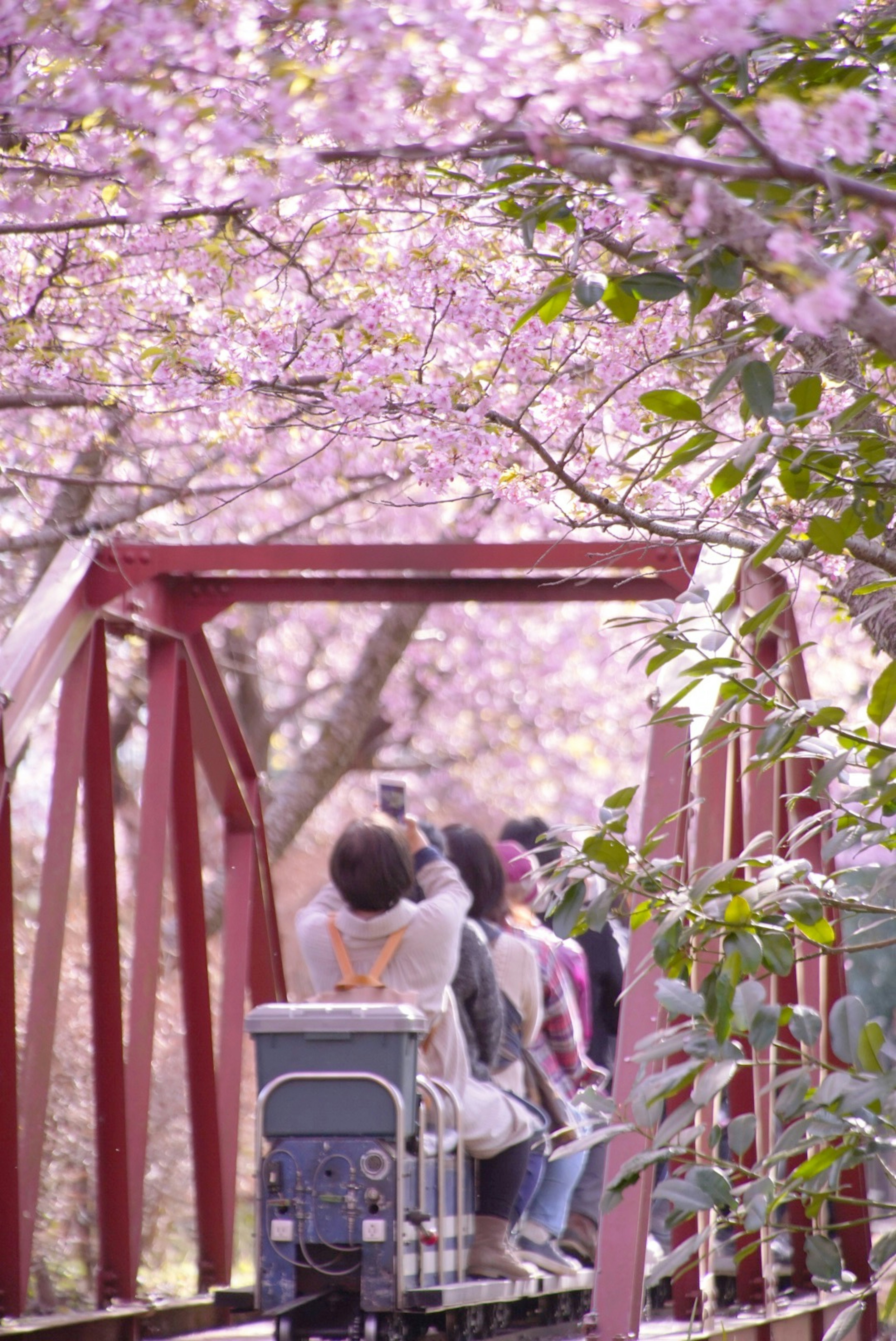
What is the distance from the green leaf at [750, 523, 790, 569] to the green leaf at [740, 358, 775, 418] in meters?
0.19

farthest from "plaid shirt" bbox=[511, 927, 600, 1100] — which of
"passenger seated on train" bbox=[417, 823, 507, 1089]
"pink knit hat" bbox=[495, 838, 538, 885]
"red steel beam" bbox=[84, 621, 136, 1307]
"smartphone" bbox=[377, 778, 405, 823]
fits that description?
"red steel beam" bbox=[84, 621, 136, 1307]

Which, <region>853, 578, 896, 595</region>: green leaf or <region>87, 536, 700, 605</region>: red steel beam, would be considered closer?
<region>853, 578, 896, 595</region>: green leaf

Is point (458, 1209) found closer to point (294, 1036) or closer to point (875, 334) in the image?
point (294, 1036)

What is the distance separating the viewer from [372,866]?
189 inches

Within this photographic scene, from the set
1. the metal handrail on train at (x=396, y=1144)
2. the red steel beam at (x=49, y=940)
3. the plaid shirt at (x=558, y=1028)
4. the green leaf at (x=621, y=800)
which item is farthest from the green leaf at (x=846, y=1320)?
the plaid shirt at (x=558, y=1028)

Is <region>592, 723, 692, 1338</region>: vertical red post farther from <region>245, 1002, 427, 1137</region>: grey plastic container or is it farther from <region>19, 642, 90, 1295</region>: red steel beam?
<region>19, 642, 90, 1295</region>: red steel beam

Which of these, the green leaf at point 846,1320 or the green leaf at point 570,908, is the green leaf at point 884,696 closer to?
the green leaf at point 570,908

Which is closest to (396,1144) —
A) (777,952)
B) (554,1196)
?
(554,1196)

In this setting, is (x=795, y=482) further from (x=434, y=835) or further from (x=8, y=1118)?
(x=434, y=835)

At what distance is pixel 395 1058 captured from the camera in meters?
4.52

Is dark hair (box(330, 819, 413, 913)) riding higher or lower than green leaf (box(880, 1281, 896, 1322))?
higher

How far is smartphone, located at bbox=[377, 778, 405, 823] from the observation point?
5.37 m

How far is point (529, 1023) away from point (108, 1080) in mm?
1669

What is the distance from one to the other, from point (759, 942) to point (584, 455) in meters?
2.18
